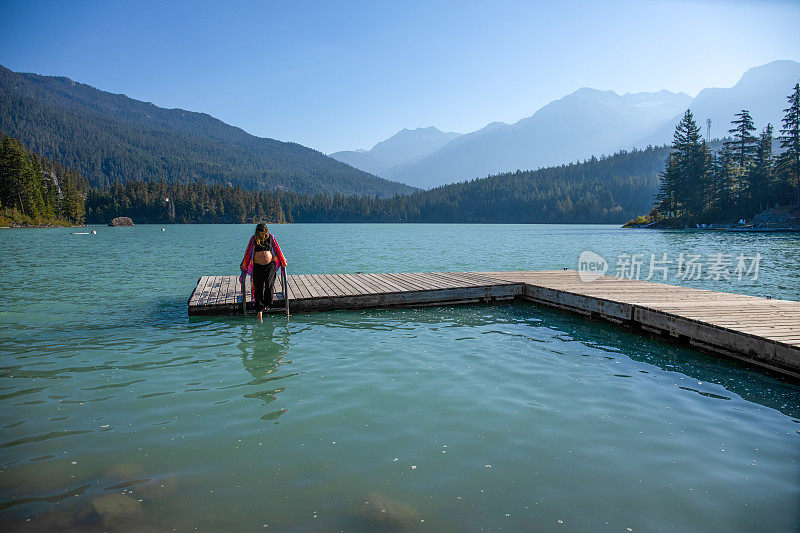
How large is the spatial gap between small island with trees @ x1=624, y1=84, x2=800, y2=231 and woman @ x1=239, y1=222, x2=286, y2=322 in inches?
3338

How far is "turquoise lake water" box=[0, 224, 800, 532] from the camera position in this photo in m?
4.33

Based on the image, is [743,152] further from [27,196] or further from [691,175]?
[27,196]

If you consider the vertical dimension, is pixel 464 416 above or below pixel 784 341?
below

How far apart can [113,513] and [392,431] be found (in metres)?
2.92

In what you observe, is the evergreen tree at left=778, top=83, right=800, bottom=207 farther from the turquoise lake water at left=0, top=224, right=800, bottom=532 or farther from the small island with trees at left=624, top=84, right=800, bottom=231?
the turquoise lake water at left=0, top=224, right=800, bottom=532

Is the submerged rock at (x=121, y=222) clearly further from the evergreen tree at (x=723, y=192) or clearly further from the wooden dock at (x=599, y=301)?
the evergreen tree at (x=723, y=192)

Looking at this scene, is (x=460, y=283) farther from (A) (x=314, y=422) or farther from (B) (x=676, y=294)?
(A) (x=314, y=422)

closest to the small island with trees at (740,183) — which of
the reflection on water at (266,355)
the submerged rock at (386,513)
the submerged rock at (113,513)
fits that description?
the reflection on water at (266,355)

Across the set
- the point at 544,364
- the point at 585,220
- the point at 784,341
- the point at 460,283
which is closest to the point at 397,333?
the point at 544,364

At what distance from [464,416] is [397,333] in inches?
192

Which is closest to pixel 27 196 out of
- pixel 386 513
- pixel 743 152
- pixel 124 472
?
pixel 124 472

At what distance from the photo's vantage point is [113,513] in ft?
13.8

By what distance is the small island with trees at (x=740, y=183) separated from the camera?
76938mm

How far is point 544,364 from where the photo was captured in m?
8.87
